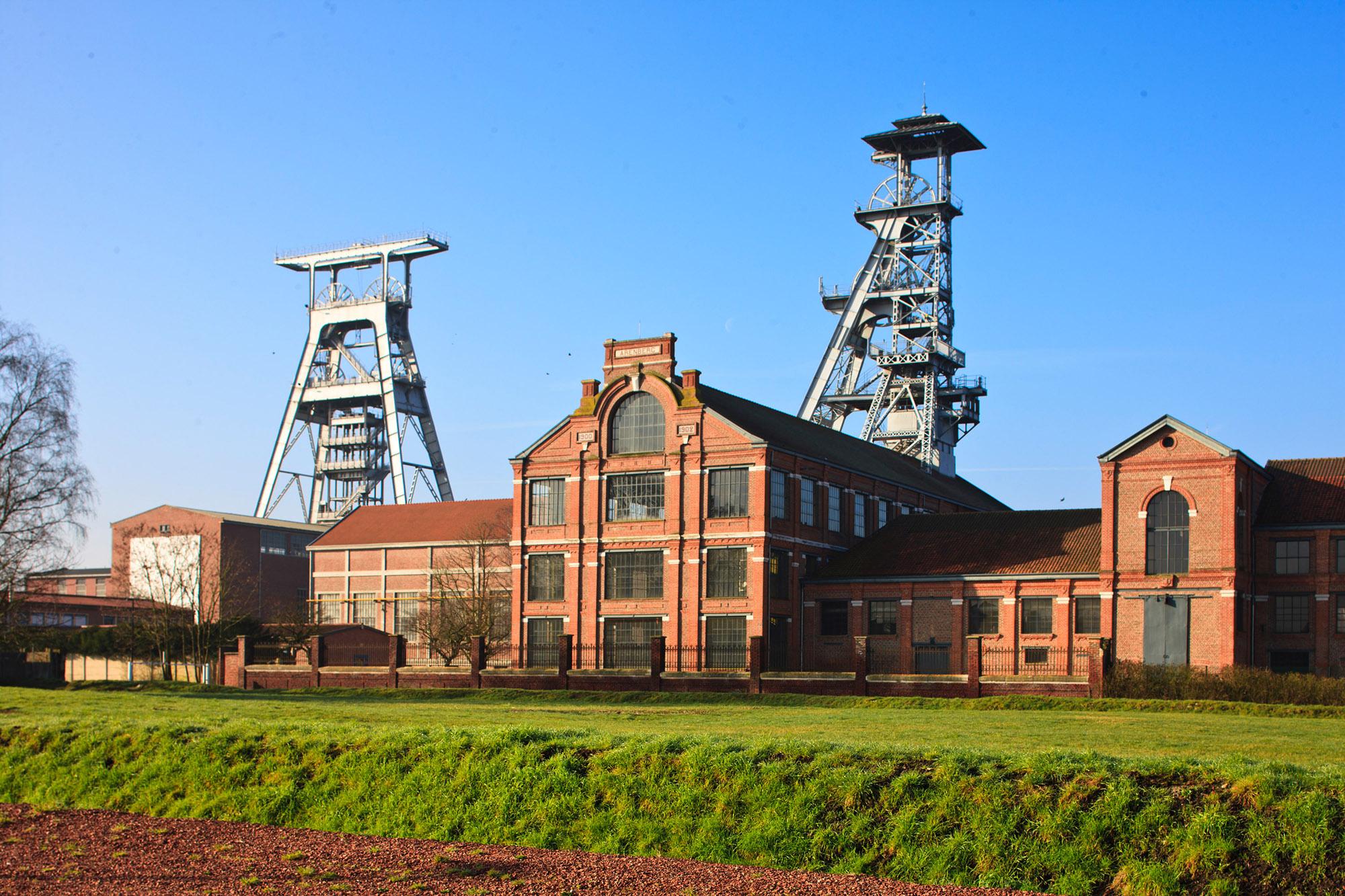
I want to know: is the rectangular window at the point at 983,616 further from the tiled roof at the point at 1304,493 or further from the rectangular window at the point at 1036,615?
the tiled roof at the point at 1304,493

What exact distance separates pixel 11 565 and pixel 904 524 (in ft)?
113

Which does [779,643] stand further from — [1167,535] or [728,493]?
[1167,535]

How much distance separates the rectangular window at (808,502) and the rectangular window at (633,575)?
5.91m

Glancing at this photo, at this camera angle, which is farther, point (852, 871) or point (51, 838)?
point (51, 838)

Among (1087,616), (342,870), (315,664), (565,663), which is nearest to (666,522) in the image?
(565,663)

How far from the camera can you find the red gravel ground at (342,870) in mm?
12586

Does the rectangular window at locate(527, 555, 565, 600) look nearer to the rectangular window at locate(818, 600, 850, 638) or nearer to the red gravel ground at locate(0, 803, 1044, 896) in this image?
the rectangular window at locate(818, 600, 850, 638)

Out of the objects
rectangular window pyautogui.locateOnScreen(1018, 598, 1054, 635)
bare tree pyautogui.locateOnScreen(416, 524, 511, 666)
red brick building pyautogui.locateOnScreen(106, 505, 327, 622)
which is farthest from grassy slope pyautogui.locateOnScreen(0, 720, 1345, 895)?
red brick building pyautogui.locateOnScreen(106, 505, 327, 622)

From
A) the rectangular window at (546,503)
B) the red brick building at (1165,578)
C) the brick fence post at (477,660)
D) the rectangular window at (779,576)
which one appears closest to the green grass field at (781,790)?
the brick fence post at (477,660)

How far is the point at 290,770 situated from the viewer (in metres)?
17.5

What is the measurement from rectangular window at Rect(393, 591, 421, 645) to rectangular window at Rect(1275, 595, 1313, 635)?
44612mm

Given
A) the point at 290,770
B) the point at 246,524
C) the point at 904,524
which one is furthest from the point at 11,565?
the point at 246,524

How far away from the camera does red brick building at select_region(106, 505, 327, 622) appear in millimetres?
86125

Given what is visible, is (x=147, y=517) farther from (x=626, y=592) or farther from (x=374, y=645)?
(x=626, y=592)
